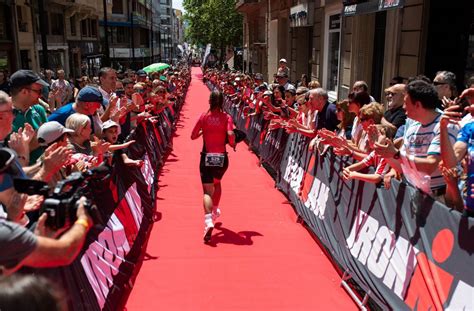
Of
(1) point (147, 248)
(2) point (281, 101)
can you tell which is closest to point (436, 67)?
(2) point (281, 101)

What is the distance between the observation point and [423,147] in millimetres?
4180

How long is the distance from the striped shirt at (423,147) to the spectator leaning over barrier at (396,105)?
2.12 metres

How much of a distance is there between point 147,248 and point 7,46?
1856cm

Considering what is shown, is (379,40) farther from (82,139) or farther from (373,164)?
(82,139)

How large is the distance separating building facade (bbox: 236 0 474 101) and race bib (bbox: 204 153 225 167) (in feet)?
14.8

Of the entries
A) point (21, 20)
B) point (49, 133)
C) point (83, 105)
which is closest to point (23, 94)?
point (83, 105)

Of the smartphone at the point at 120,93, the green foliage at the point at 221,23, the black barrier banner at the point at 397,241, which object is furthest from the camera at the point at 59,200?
the green foliage at the point at 221,23

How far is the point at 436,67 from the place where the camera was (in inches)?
372

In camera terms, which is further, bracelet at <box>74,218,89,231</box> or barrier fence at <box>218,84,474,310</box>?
barrier fence at <box>218,84,474,310</box>

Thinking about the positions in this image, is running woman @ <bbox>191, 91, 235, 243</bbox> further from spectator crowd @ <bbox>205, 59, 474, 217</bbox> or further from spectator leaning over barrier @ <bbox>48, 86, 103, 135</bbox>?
spectator leaning over barrier @ <bbox>48, 86, 103, 135</bbox>

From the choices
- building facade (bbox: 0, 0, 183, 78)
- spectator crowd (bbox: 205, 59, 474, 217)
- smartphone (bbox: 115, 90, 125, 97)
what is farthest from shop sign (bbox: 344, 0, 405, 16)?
building facade (bbox: 0, 0, 183, 78)

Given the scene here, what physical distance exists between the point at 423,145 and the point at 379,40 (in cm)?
903

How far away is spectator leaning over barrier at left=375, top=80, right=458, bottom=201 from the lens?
3980 mm

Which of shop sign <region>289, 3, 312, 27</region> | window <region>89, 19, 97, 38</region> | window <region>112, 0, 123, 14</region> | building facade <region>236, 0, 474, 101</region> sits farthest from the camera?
window <region>112, 0, 123, 14</region>
